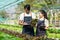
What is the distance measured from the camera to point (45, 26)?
8.68m

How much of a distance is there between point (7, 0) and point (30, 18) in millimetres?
9986

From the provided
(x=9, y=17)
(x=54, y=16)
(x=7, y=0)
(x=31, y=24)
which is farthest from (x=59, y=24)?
(x=31, y=24)

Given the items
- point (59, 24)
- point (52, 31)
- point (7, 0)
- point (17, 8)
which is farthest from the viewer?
point (17, 8)

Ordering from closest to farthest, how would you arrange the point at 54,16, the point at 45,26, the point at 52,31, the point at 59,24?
the point at 45,26 → the point at 52,31 → the point at 59,24 → the point at 54,16

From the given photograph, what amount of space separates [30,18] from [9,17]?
24.2 metres

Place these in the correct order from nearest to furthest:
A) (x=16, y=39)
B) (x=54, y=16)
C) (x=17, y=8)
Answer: (x=16, y=39) → (x=54, y=16) → (x=17, y=8)

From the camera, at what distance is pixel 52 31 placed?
21375mm

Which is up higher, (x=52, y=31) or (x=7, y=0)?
(x=7, y=0)

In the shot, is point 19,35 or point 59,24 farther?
point 59,24

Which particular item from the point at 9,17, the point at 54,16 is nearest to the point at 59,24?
the point at 54,16

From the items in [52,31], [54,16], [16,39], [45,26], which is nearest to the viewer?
[16,39]

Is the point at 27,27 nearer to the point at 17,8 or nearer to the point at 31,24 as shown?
the point at 31,24

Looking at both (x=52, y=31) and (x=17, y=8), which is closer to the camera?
(x=52, y=31)

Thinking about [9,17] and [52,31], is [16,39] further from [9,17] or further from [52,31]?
[9,17]
